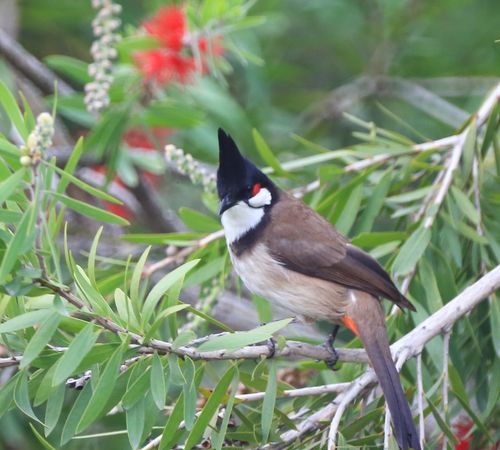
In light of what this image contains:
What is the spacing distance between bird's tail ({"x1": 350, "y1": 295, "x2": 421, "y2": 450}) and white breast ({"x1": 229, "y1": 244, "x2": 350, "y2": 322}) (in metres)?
0.18

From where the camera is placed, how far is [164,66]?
317cm

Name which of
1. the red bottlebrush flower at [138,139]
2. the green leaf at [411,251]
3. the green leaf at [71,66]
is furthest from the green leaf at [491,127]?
the red bottlebrush flower at [138,139]

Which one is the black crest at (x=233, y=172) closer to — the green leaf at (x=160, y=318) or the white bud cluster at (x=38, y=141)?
the green leaf at (x=160, y=318)

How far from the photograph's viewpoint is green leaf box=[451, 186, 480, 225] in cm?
225

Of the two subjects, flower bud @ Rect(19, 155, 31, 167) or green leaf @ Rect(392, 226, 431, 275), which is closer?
flower bud @ Rect(19, 155, 31, 167)

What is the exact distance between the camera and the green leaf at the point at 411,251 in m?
2.25

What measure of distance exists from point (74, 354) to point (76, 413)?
213 millimetres

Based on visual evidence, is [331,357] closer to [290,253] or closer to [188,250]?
[290,253]

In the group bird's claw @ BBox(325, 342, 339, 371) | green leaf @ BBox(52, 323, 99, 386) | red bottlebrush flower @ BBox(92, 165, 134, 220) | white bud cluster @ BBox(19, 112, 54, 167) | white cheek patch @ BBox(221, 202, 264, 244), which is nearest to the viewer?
white bud cluster @ BBox(19, 112, 54, 167)

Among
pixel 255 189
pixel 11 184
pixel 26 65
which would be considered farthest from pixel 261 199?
pixel 26 65

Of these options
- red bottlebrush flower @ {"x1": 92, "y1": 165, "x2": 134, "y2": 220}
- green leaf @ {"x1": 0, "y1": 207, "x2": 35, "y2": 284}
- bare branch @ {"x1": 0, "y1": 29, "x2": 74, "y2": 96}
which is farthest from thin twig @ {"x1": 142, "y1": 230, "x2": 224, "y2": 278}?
bare branch @ {"x1": 0, "y1": 29, "x2": 74, "y2": 96}

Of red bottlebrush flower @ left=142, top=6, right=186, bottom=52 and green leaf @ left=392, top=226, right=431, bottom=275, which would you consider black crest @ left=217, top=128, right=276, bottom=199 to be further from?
red bottlebrush flower @ left=142, top=6, right=186, bottom=52

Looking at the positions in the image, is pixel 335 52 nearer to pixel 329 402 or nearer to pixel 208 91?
pixel 208 91

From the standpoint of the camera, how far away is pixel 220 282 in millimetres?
2500
